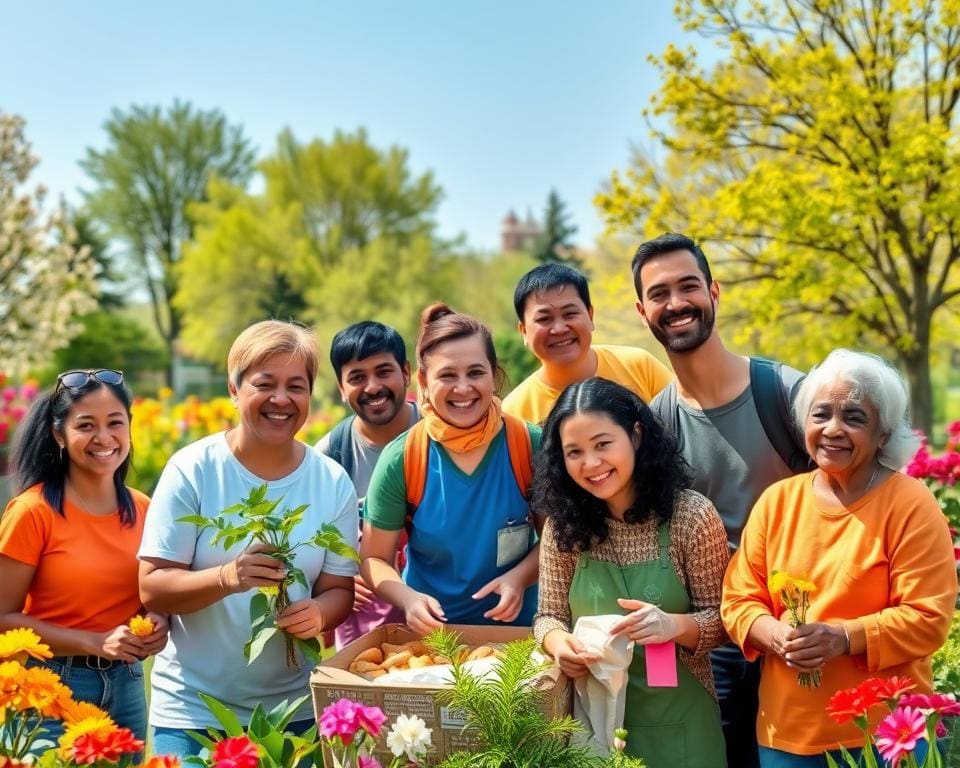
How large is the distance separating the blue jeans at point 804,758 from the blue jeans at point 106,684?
204cm

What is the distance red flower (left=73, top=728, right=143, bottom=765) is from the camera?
2.08 metres

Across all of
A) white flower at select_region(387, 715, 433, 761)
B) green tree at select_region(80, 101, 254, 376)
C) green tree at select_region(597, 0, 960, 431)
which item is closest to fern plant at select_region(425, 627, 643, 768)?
white flower at select_region(387, 715, 433, 761)

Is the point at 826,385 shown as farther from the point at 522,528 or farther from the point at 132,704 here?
the point at 132,704

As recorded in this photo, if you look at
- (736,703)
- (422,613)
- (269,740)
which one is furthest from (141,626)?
(736,703)

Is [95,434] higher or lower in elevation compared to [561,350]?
lower

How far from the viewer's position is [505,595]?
10.2 ft

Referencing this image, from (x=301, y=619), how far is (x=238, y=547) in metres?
0.32

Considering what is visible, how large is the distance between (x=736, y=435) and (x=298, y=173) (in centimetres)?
4258

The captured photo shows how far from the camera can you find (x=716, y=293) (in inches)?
140

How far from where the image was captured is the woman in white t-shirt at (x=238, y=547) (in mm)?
2945

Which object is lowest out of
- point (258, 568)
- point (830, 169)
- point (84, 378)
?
point (258, 568)

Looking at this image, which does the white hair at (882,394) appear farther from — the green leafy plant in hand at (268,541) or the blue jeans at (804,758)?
the green leafy plant in hand at (268,541)

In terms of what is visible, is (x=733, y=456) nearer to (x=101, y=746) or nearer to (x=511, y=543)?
(x=511, y=543)

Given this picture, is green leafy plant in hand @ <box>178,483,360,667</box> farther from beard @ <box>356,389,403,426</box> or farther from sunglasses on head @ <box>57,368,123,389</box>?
beard @ <box>356,389,403,426</box>
